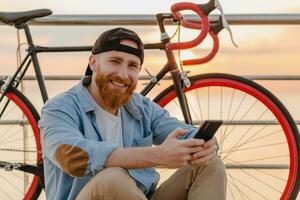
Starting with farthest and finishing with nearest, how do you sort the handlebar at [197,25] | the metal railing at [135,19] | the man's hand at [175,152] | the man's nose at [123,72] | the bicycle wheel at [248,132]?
the metal railing at [135,19], the bicycle wheel at [248,132], the handlebar at [197,25], the man's nose at [123,72], the man's hand at [175,152]

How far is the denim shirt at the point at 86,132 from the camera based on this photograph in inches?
74.2

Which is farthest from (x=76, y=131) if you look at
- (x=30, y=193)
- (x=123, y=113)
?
(x=30, y=193)

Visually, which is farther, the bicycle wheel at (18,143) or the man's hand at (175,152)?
the bicycle wheel at (18,143)

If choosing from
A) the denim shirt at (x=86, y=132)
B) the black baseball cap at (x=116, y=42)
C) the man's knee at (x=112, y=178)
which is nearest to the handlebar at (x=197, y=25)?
the denim shirt at (x=86, y=132)

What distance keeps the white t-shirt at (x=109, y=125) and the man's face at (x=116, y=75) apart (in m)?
0.03

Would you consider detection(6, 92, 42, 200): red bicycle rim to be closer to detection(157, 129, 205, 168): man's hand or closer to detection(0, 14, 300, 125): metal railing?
detection(0, 14, 300, 125): metal railing

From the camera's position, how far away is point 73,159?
187cm

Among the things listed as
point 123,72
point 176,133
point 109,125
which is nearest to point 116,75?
point 123,72

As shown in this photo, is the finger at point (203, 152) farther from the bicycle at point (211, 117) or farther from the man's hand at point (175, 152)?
the bicycle at point (211, 117)

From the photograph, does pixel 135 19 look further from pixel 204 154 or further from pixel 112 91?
pixel 204 154

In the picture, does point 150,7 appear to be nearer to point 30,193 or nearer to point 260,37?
point 260,37

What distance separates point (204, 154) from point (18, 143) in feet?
4.39

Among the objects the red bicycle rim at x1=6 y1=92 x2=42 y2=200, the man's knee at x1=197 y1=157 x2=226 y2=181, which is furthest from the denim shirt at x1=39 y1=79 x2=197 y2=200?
the red bicycle rim at x1=6 y1=92 x2=42 y2=200

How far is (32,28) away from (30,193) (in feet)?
2.43
